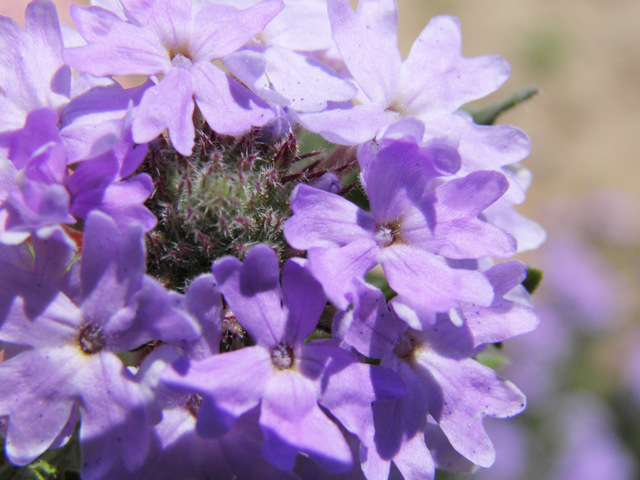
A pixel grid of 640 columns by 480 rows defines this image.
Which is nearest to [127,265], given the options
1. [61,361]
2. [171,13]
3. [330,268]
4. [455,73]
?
[61,361]

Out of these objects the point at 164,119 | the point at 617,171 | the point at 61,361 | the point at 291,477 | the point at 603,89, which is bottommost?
the point at 617,171

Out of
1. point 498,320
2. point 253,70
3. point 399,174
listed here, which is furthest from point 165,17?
point 498,320

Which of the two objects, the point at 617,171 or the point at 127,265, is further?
the point at 617,171

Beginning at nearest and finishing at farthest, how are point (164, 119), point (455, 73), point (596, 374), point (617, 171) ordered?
point (164, 119)
point (455, 73)
point (596, 374)
point (617, 171)

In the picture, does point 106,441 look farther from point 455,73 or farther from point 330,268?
point 455,73

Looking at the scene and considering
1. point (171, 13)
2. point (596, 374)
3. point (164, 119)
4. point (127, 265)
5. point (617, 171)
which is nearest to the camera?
point (127, 265)

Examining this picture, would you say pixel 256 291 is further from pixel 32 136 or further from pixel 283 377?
pixel 32 136
